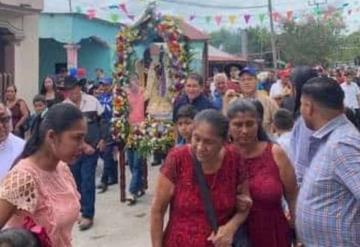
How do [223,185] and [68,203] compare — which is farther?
[223,185]

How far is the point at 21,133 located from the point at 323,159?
26.5ft

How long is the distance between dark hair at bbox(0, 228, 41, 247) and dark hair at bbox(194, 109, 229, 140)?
1.29 m

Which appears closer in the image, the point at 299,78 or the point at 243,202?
the point at 243,202

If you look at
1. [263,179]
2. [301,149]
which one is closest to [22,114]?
[301,149]

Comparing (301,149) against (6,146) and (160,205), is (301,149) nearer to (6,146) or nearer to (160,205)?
(160,205)

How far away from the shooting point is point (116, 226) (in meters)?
8.41

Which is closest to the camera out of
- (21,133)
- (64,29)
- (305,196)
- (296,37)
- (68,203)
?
(68,203)

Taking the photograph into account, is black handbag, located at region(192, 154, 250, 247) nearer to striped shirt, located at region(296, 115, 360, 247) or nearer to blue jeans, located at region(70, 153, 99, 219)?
striped shirt, located at region(296, 115, 360, 247)

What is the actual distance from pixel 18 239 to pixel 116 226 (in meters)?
5.75

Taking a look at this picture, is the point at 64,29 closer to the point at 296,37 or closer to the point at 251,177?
the point at 251,177

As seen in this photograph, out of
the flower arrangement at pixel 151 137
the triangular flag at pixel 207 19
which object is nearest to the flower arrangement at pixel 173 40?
the flower arrangement at pixel 151 137

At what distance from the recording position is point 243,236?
4.17m

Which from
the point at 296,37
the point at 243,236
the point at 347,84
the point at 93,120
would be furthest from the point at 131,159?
the point at 296,37

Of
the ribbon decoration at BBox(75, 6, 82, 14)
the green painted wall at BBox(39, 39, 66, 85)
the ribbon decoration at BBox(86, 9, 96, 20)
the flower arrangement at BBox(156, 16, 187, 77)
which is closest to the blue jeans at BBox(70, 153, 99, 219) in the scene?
the flower arrangement at BBox(156, 16, 187, 77)
